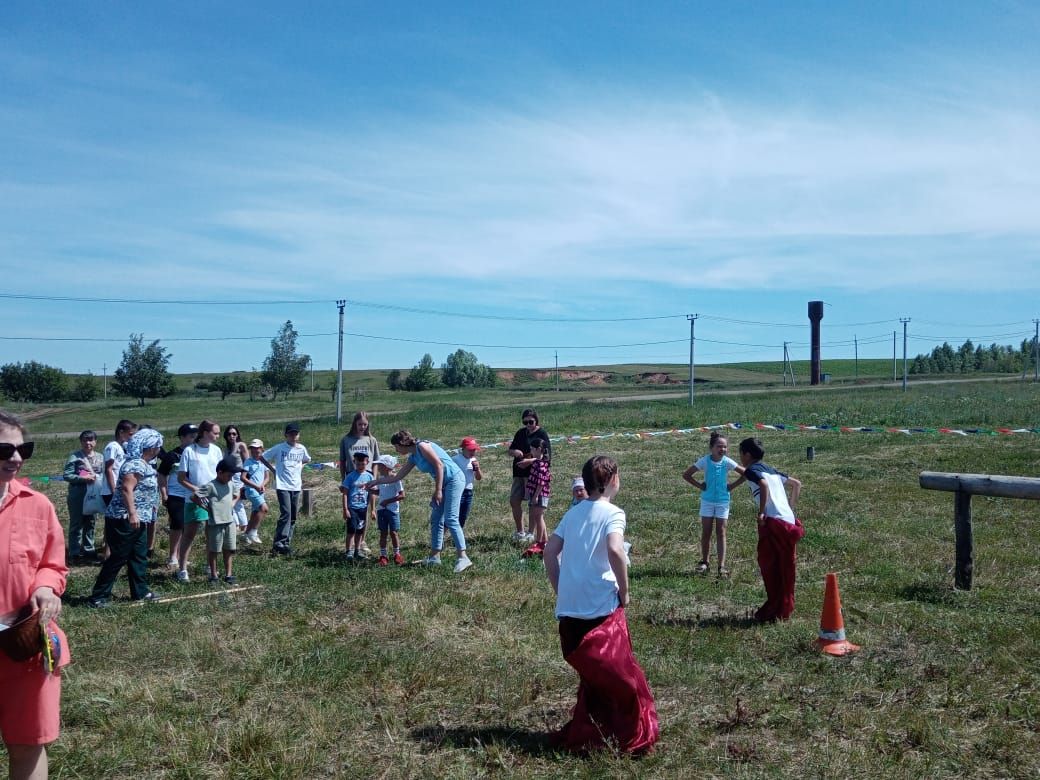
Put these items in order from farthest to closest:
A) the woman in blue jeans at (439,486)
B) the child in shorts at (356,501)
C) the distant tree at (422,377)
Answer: the distant tree at (422,377) → the child in shorts at (356,501) → the woman in blue jeans at (439,486)

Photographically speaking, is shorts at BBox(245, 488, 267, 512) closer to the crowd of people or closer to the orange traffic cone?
the crowd of people

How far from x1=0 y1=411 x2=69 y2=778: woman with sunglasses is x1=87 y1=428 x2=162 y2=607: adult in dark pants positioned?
15.3ft

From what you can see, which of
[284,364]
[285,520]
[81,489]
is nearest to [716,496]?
[285,520]

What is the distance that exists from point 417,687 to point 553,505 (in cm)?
849

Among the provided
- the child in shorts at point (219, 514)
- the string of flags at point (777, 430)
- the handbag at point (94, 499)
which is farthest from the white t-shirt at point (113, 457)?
the string of flags at point (777, 430)

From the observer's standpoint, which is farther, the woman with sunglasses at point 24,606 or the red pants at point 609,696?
the red pants at point 609,696

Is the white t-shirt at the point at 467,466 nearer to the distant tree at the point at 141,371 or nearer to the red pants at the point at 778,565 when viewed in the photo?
the red pants at the point at 778,565

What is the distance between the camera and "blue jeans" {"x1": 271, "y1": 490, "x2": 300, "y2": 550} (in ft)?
36.3

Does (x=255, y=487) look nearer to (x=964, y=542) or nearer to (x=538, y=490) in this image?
(x=538, y=490)

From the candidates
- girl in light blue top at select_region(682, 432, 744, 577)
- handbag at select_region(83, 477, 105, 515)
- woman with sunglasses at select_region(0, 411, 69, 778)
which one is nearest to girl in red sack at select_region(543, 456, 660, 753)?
woman with sunglasses at select_region(0, 411, 69, 778)

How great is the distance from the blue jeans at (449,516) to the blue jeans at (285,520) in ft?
6.92

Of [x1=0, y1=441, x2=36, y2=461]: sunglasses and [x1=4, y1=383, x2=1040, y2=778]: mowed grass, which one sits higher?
[x1=0, y1=441, x2=36, y2=461]: sunglasses

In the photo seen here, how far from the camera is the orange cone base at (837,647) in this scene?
6.74 m

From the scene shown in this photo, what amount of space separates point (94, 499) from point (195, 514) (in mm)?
1854
